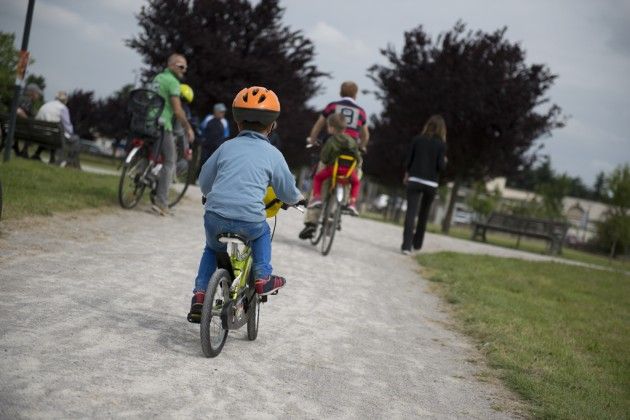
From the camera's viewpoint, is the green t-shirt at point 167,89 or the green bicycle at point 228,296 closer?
the green bicycle at point 228,296

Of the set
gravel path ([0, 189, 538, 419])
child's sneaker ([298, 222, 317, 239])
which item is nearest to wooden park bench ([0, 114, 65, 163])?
child's sneaker ([298, 222, 317, 239])

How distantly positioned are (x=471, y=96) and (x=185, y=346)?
2393cm

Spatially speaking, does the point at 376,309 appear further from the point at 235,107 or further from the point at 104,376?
the point at 104,376

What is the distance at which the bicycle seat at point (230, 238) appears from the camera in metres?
5.05

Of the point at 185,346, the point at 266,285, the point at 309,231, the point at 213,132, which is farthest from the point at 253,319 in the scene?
the point at 213,132

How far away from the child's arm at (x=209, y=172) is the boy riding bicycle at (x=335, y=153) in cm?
601

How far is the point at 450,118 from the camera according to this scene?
28750 millimetres

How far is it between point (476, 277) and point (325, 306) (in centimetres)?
467

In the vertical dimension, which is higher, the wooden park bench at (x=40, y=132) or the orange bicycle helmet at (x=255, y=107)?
the orange bicycle helmet at (x=255, y=107)

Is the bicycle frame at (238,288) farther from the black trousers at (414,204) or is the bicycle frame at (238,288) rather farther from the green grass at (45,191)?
the black trousers at (414,204)

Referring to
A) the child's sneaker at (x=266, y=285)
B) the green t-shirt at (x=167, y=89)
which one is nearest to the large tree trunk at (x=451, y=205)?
the green t-shirt at (x=167, y=89)

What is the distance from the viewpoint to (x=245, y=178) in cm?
512

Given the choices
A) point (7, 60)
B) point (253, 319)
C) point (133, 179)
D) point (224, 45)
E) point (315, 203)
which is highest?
point (224, 45)

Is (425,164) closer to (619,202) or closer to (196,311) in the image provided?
(196,311)
